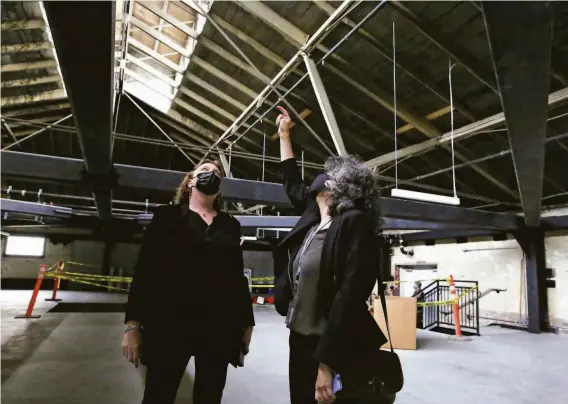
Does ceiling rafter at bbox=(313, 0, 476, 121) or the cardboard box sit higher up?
ceiling rafter at bbox=(313, 0, 476, 121)

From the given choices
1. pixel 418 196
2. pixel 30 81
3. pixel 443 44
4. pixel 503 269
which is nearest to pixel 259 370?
pixel 418 196

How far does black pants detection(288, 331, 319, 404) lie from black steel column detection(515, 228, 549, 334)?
7102 mm

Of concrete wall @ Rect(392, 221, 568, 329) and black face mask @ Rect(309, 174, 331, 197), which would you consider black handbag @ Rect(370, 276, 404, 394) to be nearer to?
black face mask @ Rect(309, 174, 331, 197)

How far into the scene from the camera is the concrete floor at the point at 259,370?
9.43 ft

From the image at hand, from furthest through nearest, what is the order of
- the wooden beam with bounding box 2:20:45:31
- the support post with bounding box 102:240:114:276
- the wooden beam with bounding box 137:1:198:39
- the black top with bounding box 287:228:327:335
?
the support post with bounding box 102:240:114:276, the wooden beam with bounding box 137:1:198:39, the wooden beam with bounding box 2:20:45:31, the black top with bounding box 287:228:327:335

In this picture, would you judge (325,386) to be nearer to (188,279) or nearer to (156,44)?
(188,279)

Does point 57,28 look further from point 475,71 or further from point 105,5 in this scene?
point 475,71

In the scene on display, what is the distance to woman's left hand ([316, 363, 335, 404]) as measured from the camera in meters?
1.21

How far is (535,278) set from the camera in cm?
710

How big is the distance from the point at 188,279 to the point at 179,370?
1.08ft

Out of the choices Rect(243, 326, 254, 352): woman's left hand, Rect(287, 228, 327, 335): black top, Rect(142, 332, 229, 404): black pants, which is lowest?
Rect(142, 332, 229, 404): black pants

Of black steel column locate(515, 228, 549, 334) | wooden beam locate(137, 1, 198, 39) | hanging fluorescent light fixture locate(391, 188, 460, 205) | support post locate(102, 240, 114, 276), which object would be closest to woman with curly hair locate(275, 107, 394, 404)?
hanging fluorescent light fixture locate(391, 188, 460, 205)

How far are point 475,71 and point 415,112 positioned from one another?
4.40 ft

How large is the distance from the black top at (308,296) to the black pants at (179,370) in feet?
1.11
